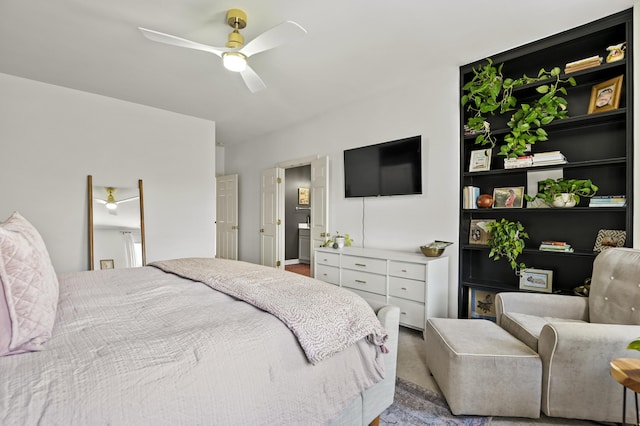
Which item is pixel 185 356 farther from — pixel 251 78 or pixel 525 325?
pixel 251 78

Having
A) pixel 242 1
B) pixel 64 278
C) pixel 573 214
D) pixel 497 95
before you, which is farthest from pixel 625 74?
pixel 64 278

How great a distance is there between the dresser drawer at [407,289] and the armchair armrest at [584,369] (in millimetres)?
1210

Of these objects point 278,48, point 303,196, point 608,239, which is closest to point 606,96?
point 608,239

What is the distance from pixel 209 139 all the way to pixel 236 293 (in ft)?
12.5

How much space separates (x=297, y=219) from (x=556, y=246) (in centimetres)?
522

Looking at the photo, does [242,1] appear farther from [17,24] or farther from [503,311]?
[503,311]

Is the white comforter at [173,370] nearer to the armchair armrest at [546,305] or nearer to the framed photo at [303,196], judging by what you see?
the armchair armrest at [546,305]

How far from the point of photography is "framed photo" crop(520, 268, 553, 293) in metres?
2.59

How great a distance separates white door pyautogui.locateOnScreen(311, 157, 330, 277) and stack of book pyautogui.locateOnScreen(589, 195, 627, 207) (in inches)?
109

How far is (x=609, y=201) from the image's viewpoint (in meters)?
2.22

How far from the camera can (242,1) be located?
2068 millimetres

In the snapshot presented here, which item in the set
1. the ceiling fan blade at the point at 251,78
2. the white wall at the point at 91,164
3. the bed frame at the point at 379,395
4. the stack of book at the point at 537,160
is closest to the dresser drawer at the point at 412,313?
the bed frame at the point at 379,395

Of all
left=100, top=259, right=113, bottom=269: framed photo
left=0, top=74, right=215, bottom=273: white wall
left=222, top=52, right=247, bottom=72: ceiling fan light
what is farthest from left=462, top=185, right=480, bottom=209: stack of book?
left=100, top=259, right=113, bottom=269: framed photo

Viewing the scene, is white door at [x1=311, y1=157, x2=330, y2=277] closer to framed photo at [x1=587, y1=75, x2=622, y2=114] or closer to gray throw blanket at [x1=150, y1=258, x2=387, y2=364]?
gray throw blanket at [x1=150, y1=258, x2=387, y2=364]
